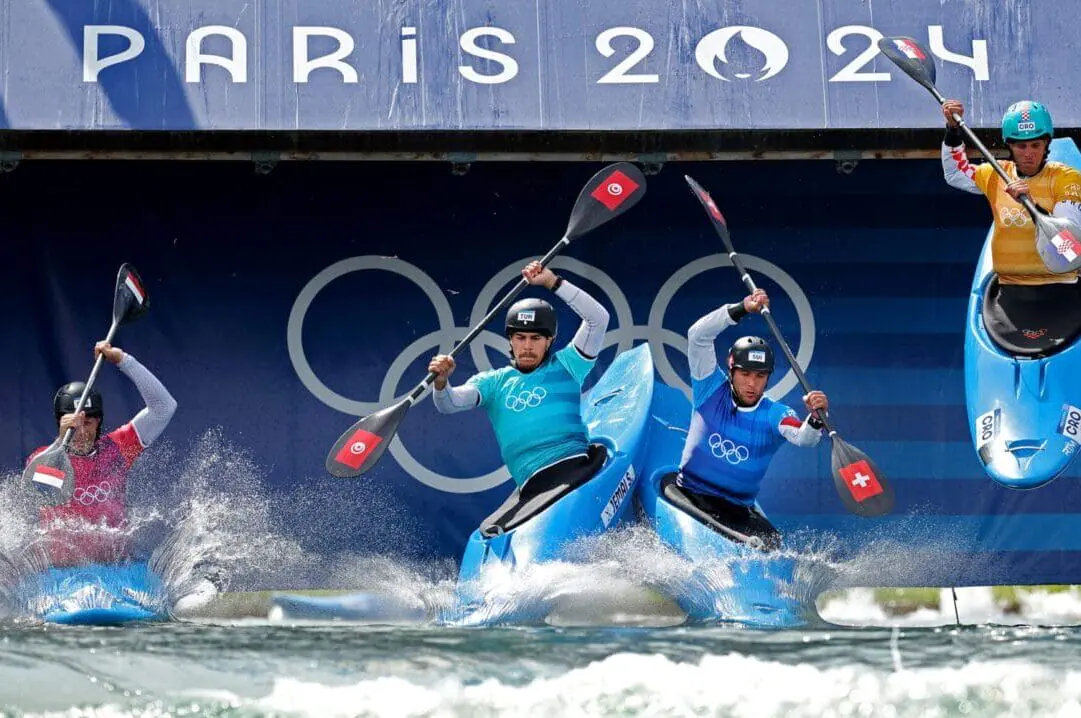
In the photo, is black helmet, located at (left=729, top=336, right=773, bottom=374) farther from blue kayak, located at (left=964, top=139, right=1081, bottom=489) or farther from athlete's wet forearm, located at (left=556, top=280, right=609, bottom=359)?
blue kayak, located at (left=964, top=139, right=1081, bottom=489)

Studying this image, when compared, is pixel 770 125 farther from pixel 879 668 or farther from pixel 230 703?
pixel 230 703

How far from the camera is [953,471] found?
27.2 feet

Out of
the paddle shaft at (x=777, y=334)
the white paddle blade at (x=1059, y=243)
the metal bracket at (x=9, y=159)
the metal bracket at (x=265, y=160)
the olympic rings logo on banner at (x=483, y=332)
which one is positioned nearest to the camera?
the white paddle blade at (x=1059, y=243)

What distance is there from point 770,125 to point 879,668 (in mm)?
2596

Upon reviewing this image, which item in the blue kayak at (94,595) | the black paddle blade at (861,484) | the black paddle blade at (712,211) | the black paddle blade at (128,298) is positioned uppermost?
the black paddle blade at (712,211)

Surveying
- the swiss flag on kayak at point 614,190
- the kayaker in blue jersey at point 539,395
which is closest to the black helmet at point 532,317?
the kayaker in blue jersey at point 539,395

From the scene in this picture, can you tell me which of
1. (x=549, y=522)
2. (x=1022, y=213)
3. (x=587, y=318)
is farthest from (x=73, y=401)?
(x=1022, y=213)

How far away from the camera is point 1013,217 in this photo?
753 cm

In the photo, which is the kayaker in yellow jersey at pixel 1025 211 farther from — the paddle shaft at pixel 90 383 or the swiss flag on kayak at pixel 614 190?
the paddle shaft at pixel 90 383

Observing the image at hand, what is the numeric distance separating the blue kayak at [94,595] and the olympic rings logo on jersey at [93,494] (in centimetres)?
28

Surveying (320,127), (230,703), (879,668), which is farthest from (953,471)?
(230,703)

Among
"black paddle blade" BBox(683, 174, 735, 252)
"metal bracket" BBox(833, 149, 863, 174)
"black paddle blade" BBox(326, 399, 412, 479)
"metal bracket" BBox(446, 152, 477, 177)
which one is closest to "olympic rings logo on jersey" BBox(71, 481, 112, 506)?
"black paddle blade" BBox(326, 399, 412, 479)

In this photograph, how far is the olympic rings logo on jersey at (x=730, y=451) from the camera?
7539mm

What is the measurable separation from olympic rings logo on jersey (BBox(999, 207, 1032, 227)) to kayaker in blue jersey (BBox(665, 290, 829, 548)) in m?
1.00
